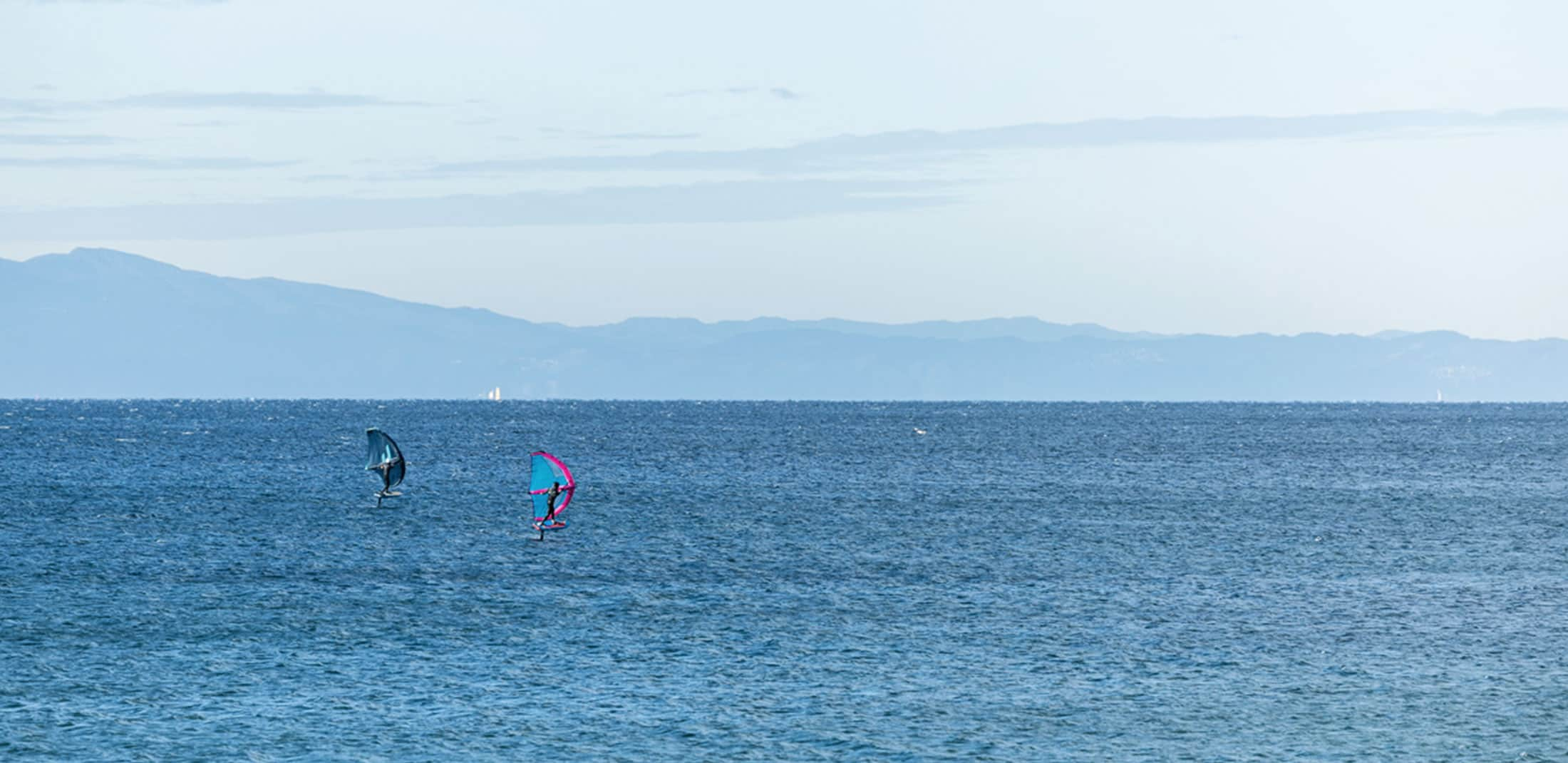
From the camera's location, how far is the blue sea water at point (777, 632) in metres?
42.0

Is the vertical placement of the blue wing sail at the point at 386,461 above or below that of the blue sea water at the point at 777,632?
above

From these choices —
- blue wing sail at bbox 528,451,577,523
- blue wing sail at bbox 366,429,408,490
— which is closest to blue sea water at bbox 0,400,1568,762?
blue wing sail at bbox 528,451,577,523

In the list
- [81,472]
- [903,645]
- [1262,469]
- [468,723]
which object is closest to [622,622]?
[903,645]

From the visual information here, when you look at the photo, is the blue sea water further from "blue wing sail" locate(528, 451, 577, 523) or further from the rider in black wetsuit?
"blue wing sail" locate(528, 451, 577, 523)

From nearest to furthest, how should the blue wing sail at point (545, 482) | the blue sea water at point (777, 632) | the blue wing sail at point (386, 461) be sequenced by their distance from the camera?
the blue sea water at point (777, 632) → the blue wing sail at point (545, 482) → the blue wing sail at point (386, 461)

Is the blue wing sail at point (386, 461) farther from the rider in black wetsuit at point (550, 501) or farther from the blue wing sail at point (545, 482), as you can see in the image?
the blue wing sail at point (545, 482)

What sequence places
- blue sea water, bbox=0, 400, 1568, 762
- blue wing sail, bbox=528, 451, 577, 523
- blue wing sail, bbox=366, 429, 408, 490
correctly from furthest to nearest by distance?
blue wing sail, bbox=366, 429, 408, 490 → blue wing sail, bbox=528, 451, 577, 523 → blue sea water, bbox=0, 400, 1568, 762

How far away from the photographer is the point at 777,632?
5625cm

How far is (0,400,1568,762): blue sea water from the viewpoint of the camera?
138 feet

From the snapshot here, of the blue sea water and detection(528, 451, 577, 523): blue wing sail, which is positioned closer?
the blue sea water

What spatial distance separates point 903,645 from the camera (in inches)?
2131

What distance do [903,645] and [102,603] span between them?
28407 mm

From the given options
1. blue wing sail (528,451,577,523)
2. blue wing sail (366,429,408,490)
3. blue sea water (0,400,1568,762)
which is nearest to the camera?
blue sea water (0,400,1568,762)

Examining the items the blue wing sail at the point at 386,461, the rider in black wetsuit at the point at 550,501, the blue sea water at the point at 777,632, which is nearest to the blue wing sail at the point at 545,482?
the rider in black wetsuit at the point at 550,501
